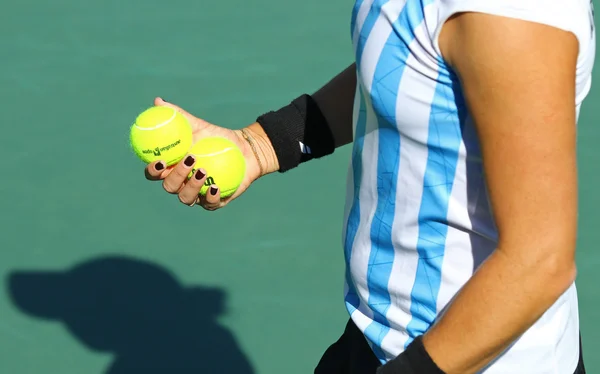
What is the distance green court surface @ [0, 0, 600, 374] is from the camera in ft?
9.73

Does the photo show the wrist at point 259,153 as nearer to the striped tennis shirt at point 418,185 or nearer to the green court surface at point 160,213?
the striped tennis shirt at point 418,185

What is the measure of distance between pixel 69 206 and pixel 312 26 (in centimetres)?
146

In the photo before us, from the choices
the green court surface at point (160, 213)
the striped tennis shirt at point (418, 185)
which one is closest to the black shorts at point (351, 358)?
the striped tennis shirt at point (418, 185)

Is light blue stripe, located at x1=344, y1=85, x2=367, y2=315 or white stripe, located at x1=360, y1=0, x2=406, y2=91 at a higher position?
white stripe, located at x1=360, y1=0, x2=406, y2=91

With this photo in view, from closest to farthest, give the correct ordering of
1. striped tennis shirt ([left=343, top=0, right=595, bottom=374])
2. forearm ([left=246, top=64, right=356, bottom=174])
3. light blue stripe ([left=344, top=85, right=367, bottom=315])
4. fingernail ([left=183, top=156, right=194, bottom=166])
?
1. striped tennis shirt ([left=343, top=0, right=595, bottom=374])
2. light blue stripe ([left=344, top=85, right=367, bottom=315])
3. fingernail ([left=183, top=156, right=194, bottom=166])
4. forearm ([left=246, top=64, right=356, bottom=174])

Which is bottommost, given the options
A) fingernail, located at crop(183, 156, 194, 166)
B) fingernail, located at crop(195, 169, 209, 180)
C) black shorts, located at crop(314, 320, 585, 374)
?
black shorts, located at crop(314, 320, 585, 374)

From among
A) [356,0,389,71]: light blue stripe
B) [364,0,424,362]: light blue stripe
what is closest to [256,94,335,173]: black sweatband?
[364,0,424,362]: light blue stripe

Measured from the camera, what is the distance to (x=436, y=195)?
4.46ft

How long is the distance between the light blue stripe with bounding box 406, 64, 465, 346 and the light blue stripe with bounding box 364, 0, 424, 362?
5 centimetres

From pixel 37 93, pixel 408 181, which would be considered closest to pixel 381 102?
pixel 408 181

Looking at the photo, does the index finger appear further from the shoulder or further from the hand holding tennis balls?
the shoulder

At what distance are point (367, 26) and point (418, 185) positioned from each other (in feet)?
0.73

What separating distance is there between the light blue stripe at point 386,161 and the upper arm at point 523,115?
85 mm

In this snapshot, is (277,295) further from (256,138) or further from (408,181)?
(408,181)
